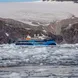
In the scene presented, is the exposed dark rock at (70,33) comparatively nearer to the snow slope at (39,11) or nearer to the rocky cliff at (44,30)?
the rocky cliff at (44,30)

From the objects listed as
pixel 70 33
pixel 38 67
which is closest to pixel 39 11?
pixel 70 33

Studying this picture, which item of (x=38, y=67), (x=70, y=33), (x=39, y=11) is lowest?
(x=70, y=33)

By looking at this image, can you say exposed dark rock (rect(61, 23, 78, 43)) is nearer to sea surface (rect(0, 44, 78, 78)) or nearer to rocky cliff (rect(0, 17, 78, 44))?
rocky cliff (rect(0, 17, 78, 44))

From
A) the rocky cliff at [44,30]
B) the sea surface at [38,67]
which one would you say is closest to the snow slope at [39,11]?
the rocky cliff at [44,30]

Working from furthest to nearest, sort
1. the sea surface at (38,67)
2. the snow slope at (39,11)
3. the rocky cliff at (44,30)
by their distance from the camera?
the snow slope at (39,11), the rocky cliff at (44,30), the sea surface at (38,67)

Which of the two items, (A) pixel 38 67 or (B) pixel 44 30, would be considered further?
(B) pixel 44 30

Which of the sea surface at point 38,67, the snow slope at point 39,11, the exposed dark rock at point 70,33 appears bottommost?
the exposed dark rock at point 70,33

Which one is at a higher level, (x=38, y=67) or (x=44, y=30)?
(x=38, y=67)

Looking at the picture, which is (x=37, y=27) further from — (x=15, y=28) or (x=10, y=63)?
(x=10, y=63)

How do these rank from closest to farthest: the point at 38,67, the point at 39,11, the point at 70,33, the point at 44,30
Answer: the point at 38,67, the point at 70,33, the point at 44,30, the point at 39,11

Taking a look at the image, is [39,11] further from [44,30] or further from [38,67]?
[38,67]
